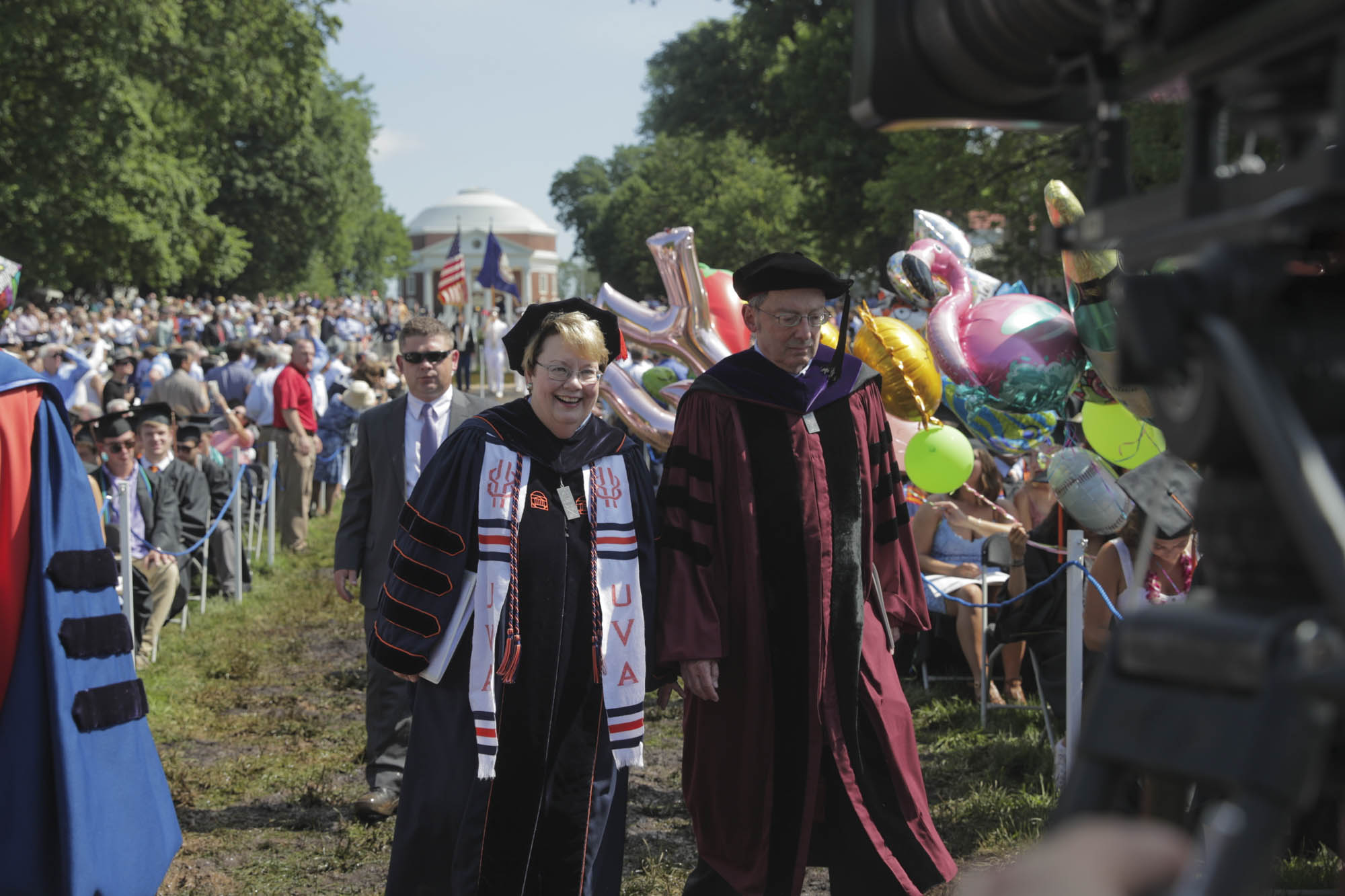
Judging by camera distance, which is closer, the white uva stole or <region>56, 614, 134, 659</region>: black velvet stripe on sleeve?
<region>56, 614, 134, 659</region>: black velvet stripe on sleeve

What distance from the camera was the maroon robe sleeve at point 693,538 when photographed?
3912mm

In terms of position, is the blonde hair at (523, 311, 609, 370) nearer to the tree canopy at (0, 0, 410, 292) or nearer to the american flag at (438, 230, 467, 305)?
the american flag at (438, 230, 467, 305)

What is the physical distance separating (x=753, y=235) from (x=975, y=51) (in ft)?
136

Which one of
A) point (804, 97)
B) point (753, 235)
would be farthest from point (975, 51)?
point (753, 235)

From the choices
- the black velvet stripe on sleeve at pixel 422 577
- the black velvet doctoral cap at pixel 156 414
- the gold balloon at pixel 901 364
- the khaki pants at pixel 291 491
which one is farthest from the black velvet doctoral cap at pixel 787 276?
the khaki pants at pixel 291 491

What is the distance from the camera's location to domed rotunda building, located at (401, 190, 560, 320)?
118 meters

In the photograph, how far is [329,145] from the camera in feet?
182

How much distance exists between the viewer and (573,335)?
3877mm

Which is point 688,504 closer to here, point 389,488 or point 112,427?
point 389,488

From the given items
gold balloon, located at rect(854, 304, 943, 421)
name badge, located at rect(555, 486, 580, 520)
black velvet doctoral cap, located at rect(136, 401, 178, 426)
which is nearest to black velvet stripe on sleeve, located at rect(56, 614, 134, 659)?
name badge, located at rect(555, 486, 580, 520)

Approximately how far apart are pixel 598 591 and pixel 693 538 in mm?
376

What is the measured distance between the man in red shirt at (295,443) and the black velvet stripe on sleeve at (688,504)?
939 cm

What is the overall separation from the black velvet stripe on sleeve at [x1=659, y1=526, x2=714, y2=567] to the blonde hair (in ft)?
1.81

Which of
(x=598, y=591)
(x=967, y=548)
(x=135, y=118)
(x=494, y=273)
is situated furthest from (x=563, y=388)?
(x=135, y=118)
